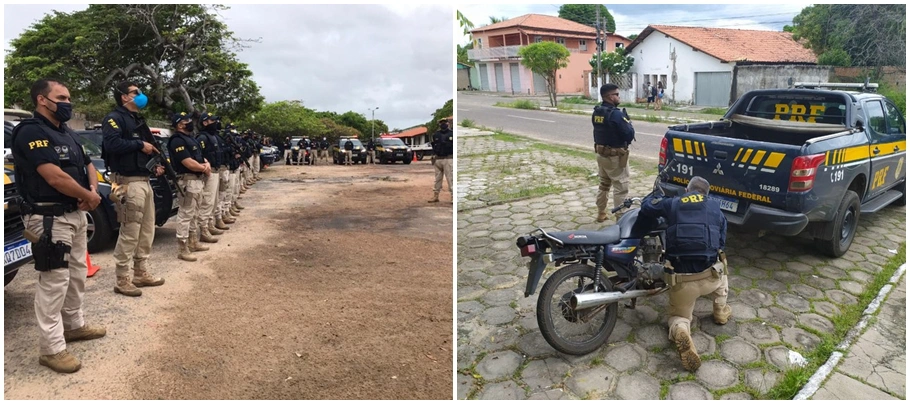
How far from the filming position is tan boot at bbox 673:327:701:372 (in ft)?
10.1

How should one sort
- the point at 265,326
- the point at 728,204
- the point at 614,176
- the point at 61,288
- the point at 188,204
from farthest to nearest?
1. the point at 614,176
2. the point at 188,204
3. the point at 728,204
4. the point at 265,326
5. the point at 61,288

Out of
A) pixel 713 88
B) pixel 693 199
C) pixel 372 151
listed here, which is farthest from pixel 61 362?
pixel 713 88

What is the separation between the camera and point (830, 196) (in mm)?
4395

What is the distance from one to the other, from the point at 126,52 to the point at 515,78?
80.1 ft

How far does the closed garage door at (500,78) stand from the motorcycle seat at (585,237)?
35463 millimetres

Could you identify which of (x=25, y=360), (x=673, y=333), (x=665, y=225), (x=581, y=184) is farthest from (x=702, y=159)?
(x=25, y=360)

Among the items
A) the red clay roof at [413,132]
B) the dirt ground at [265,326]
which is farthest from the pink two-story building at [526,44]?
the dirt ground at [265,326]

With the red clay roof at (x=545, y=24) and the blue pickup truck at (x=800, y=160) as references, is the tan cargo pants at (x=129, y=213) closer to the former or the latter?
the blue pickup truck at (x=800, y=160)

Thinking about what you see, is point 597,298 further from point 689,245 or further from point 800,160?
point 800,160

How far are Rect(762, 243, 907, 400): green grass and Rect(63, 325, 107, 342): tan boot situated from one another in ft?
12.1

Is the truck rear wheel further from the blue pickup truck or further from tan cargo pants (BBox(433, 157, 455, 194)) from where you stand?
tan cargo pants (BBox(433, 157, 455, 194))

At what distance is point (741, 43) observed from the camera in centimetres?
2406

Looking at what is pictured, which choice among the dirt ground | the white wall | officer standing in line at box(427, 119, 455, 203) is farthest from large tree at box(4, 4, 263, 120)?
the white wall

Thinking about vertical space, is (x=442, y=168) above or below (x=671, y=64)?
below
